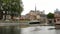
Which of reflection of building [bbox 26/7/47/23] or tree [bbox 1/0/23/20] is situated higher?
tree [bbox 1/0/23/20]

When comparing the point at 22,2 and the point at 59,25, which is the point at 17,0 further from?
the point at 59,25

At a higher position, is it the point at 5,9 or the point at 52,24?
the point at 5,9

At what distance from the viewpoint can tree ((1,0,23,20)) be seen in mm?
19562

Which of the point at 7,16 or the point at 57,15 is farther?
the point at 7,16

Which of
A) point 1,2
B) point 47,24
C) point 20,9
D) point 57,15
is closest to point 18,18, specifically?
point 20,9

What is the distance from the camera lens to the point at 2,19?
66.1ft

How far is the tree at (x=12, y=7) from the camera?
19562 mm

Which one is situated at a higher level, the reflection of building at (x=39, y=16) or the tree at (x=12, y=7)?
the tree at (x=12, y=7)

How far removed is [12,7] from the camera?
779 inches

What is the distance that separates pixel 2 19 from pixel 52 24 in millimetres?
6946

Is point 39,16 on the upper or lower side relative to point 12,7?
lower

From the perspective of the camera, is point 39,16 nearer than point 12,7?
No

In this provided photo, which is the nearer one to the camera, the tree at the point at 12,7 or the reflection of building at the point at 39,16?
the reflection of building at the point at 39,16

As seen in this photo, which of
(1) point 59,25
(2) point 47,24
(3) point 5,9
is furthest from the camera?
(3) point 5,9
